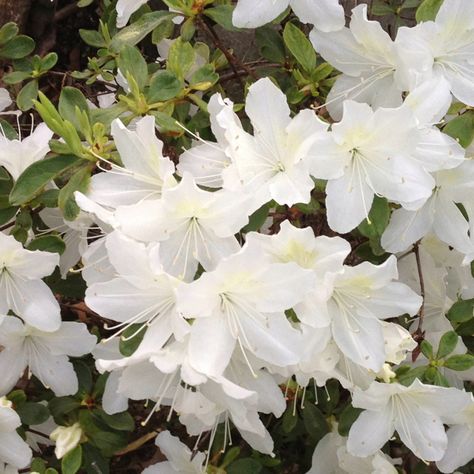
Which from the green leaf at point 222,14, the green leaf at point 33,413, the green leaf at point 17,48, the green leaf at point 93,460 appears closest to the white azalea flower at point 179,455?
the green leaf at point 93,460

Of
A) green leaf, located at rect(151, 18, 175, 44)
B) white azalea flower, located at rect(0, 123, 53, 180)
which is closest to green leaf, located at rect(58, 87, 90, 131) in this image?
white azalea flower, located at rect(0, 123, 53, 180)

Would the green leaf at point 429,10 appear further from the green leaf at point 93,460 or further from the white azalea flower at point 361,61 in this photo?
the green leaf at point 93,460

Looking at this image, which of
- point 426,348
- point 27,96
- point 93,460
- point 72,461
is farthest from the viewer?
point 27,96

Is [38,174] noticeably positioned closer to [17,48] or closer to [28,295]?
[28,295]

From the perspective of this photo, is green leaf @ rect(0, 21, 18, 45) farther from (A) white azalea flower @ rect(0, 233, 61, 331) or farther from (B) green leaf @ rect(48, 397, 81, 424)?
(B) green leaf @ rect(48, 397, 81, 424)

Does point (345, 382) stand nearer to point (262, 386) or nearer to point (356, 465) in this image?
point (262, 386)

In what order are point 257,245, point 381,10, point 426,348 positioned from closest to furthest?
1. point 257,245
2. point 426,348
3. point 381,10

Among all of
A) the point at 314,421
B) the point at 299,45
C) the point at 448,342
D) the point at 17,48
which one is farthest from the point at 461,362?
the point at 17,48
